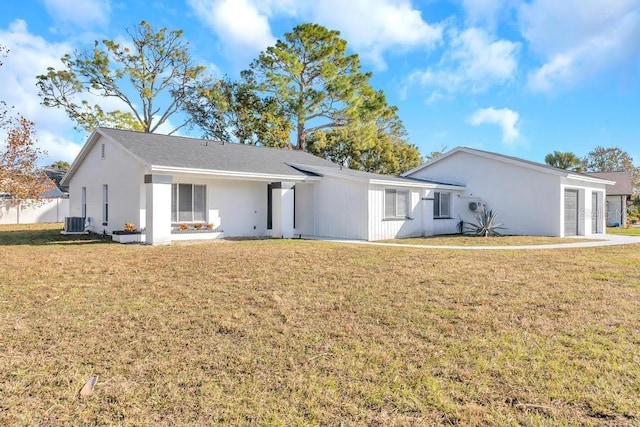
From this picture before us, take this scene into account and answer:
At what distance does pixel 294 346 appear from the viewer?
432 centimetres

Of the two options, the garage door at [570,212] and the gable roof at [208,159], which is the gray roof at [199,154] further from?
the garage door at [570,212]

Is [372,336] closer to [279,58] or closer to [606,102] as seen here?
[606,102]

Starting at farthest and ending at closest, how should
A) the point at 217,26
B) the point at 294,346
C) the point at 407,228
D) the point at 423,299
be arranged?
the point at 217,26
the point at 407,228
the point at 423,299
the point at 294,346

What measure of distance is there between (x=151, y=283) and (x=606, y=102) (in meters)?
24.7

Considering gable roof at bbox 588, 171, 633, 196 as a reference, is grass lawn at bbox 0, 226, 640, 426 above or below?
below

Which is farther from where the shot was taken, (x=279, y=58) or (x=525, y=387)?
(x=279, y=58)

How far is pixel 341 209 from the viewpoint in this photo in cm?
1608

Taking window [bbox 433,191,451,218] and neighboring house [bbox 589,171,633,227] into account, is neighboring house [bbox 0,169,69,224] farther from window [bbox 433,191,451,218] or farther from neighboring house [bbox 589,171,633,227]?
neighboring house [bbox 589,171,633,227]

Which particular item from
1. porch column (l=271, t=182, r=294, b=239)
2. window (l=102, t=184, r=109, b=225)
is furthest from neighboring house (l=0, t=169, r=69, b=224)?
porch column (l=271, t=182, r=294, b=239)

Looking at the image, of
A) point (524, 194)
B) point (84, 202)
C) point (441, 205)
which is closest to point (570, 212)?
point (524, 194)

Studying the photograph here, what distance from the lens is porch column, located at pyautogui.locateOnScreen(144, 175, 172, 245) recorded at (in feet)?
42.2

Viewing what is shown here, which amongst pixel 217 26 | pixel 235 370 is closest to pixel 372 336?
pixel 235 370

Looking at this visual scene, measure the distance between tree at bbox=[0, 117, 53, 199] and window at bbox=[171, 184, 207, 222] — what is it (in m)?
15.1

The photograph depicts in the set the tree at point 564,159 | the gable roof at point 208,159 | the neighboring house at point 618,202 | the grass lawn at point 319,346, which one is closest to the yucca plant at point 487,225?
the gable roof at point 208,159
